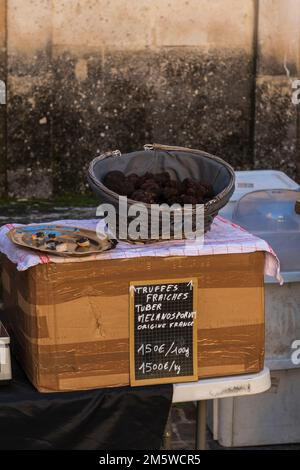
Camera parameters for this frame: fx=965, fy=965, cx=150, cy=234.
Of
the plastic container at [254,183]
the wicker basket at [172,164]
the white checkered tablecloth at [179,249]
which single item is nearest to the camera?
the white checkered tablecloth at [179,249]

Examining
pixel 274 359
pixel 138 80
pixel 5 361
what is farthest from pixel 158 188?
pixel 138 80

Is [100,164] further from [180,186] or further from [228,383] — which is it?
[228,383]

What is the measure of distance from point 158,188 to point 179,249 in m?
0.25

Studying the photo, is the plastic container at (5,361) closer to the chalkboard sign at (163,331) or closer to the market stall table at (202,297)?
the market stall table at (202,297)

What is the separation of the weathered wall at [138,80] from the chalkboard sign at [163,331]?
13.8ft

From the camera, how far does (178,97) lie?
7309 millimetres

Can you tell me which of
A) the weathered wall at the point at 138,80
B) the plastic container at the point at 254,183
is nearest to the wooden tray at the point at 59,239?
the plastic container at the point at 254,183

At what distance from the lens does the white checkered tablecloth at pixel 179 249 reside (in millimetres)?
3066

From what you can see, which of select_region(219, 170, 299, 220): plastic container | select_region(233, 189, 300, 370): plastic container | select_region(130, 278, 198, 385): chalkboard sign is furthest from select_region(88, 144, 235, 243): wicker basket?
select_region(219, 170, 299, 220): plastic container

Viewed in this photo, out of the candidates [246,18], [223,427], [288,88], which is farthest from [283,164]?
[223,427]

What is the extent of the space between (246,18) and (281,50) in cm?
36

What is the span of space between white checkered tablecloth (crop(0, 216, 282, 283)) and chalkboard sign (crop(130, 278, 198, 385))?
101mm

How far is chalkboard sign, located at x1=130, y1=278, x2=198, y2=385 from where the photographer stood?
10.3 feet

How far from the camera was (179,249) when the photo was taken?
3.15 meters
